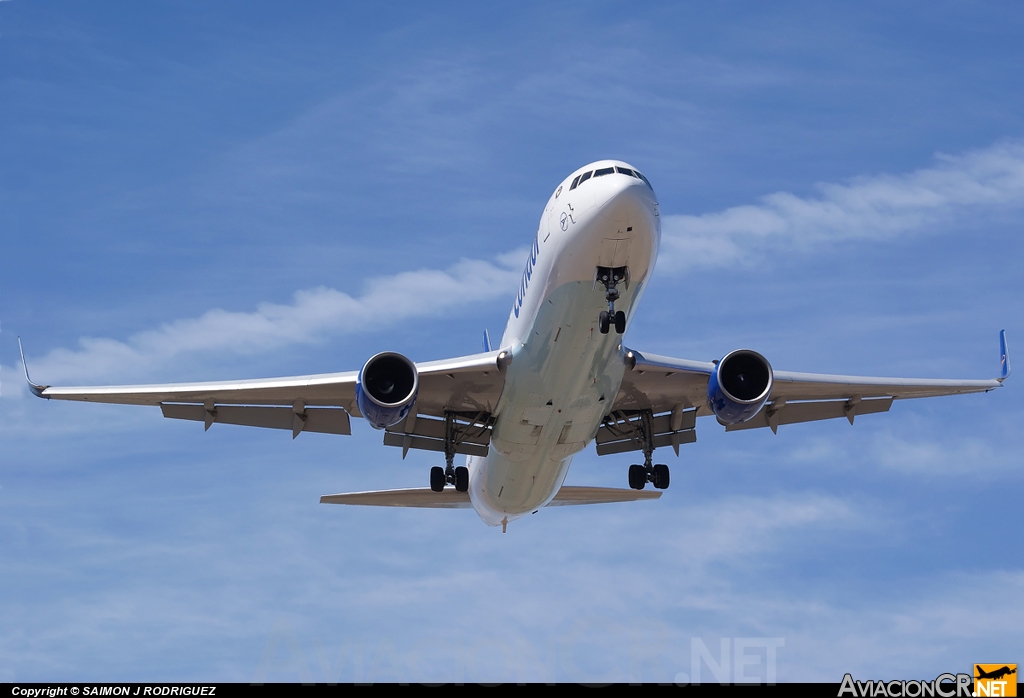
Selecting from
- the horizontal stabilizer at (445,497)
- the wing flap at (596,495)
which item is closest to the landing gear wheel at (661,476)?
the horizontal stabilizer at (445,497)

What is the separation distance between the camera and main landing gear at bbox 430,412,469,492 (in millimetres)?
29734

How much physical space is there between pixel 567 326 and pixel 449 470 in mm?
6616

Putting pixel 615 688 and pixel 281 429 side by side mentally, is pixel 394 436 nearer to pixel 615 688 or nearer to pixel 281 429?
pixel 281 429

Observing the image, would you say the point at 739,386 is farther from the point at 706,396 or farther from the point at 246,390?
the point at 246,390

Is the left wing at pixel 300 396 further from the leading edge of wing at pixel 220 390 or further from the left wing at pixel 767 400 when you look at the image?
the left wing at pixel 767 400

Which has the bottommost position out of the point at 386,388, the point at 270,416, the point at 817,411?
the point at 386,388

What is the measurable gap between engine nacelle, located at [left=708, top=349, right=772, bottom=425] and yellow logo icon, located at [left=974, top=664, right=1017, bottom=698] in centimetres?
714

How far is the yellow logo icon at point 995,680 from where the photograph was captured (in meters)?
22.3

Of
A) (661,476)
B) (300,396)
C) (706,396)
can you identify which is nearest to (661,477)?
(661,476)

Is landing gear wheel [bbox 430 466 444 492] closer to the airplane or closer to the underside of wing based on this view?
the airplane

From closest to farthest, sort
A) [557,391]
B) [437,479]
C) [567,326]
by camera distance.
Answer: [567,326] → [557,391] → [437,479]

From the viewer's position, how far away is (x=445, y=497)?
34.1m

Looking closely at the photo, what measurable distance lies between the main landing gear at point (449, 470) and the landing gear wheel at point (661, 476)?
15.2ft

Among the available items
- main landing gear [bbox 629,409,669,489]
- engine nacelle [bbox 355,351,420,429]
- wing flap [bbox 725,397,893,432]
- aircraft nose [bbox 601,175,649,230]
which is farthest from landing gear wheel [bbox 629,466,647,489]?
aircraft nose [bbox 601,175,649,230]
